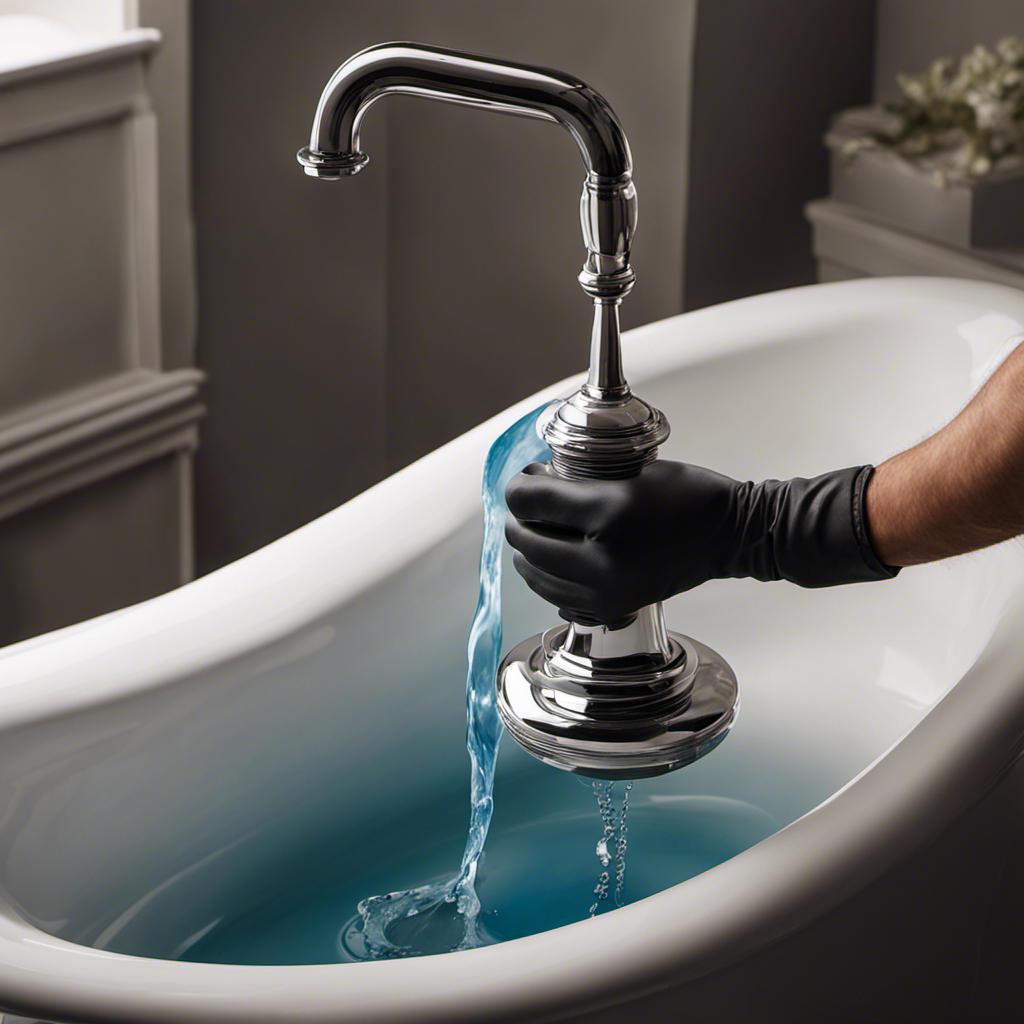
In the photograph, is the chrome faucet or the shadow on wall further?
the shadow on wall

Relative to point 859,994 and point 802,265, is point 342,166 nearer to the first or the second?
point 859,994

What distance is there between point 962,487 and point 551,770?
1.69ft

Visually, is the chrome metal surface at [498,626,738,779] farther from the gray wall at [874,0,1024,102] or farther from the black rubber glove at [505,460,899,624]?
the gray wall at [874,0,1024,102]

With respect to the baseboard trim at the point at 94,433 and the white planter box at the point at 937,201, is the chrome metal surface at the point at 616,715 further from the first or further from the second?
the white planter box at the point at 937,201

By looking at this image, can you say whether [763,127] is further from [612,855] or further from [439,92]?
[439,92]

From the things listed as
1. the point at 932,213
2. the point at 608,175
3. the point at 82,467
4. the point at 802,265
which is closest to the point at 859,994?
the point at 608,175

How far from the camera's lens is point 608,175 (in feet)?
2.25

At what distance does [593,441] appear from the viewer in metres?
0.73

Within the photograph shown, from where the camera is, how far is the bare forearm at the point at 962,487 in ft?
2.47

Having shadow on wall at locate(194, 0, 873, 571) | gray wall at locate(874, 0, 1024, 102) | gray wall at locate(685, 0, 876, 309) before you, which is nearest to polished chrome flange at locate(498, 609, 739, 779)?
shadow on wall at locate(194, 0, 873, 571)

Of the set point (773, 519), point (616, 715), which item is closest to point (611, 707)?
point (616, 715)

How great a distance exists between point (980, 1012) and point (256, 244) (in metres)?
1.17

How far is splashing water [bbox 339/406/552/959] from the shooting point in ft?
2.82

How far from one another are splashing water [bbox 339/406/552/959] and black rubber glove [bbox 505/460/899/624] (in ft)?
0.23
